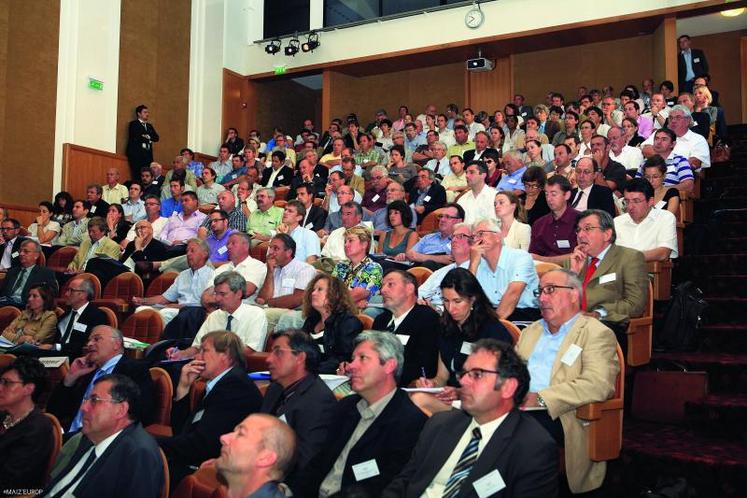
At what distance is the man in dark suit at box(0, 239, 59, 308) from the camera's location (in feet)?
19.2

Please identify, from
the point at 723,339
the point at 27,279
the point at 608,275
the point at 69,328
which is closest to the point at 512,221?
the point at 608,275

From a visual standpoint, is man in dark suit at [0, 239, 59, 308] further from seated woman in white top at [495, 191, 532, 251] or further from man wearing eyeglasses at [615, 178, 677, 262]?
man wearing eyeglasses at [615, 178, 677, 262]

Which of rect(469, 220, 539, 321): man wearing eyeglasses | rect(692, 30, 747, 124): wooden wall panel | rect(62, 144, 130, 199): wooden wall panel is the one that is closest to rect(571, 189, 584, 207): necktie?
rect(469, 220, 539, 321): man wearing eyeglasses

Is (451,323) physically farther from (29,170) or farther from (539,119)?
(29,170)

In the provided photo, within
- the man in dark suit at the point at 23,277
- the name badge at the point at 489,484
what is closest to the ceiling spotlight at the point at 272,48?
the man in dark suit at the point at 23,277

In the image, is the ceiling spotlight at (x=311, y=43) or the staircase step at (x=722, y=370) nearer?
the staircase step at (x=722, y=370)

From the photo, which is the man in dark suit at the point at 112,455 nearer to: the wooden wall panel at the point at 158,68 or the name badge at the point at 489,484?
the name badge at the point at 489,484

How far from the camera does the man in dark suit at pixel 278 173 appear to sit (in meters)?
8.99

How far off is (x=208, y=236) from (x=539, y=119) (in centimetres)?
450

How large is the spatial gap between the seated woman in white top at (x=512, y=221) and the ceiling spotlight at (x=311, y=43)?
25.2 feet

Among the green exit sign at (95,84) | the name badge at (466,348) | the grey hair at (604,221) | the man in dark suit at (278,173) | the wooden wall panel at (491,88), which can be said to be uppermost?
the wooden wall panel at (491,88)

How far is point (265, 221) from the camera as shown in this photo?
671 cm

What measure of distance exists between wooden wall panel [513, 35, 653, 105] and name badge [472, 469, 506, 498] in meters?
10.5

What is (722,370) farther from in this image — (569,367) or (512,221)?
(512,221)
